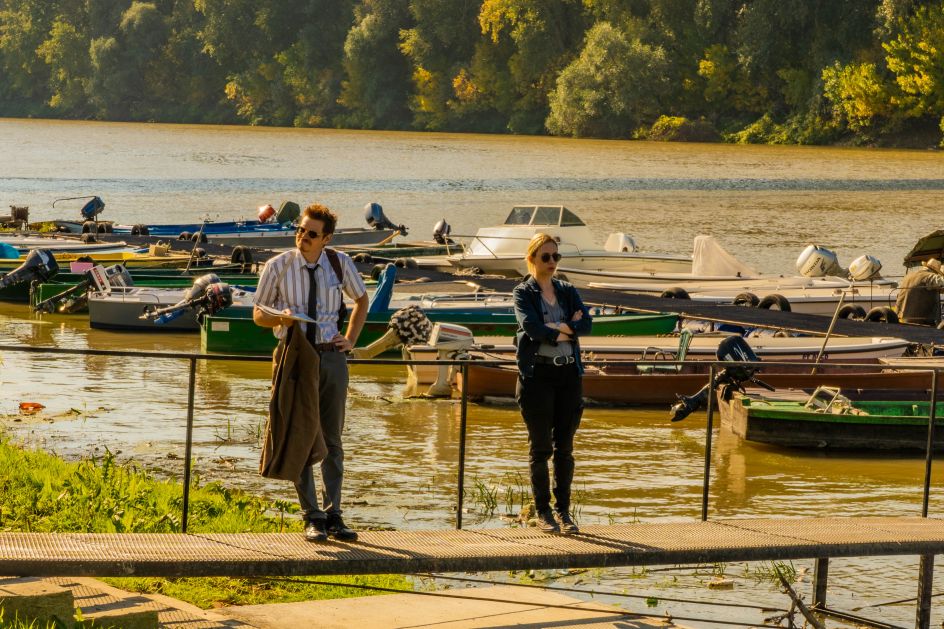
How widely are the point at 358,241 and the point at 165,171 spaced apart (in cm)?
4329

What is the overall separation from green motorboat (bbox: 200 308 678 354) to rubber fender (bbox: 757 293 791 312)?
315cm

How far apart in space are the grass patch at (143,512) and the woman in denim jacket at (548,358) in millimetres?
1683

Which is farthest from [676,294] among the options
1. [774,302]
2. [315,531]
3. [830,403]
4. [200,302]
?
[315,531]

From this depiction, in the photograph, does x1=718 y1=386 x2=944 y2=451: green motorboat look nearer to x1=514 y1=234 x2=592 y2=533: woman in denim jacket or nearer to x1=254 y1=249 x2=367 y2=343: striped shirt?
x1=514 y1=234 x2=592 y2=533: woman in denim jacket

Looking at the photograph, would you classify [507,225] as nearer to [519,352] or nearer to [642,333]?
[642,333]

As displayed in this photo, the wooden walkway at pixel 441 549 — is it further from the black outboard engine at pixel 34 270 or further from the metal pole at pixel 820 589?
the black outboard engine at pixel 34 270

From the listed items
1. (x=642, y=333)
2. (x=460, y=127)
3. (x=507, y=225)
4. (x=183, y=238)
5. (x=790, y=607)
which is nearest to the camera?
(x=790, y=607)

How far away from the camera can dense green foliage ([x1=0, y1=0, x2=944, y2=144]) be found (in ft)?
299

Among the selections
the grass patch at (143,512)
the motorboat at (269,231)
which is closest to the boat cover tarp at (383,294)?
the grass patch at (143,512)

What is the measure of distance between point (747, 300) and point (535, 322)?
66.6 feet

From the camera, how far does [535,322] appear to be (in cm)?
886

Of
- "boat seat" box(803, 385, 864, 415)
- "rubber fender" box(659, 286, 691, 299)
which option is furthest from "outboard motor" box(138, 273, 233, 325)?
"boat seat" box(803, 385, 864, 415)

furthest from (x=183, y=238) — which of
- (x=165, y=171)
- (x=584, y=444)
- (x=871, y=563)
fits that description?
(x=165, y=171)

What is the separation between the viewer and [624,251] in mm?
37000
